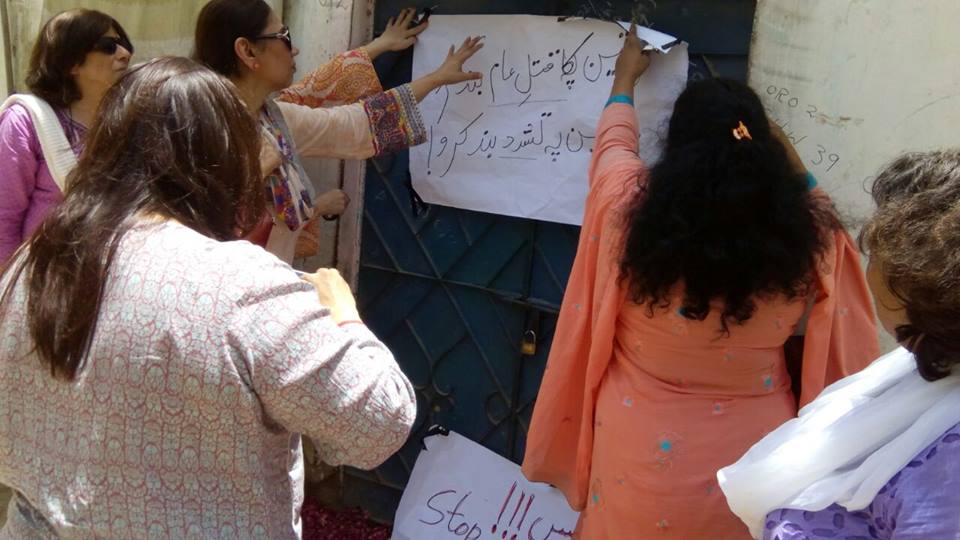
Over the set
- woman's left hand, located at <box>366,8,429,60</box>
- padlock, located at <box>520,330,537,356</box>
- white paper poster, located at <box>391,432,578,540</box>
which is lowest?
white paper poster, located at <box>391,432,578,540</box>

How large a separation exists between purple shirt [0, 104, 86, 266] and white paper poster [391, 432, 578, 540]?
148 centimetres

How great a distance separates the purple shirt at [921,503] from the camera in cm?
115

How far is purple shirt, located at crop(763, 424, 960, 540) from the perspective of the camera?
1.15 metres

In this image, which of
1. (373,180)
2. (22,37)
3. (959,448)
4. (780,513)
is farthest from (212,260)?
(22,37)

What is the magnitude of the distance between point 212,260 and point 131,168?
20 cm

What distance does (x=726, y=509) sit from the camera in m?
2.06

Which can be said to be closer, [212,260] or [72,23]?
[212,260]

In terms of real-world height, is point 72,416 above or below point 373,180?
above

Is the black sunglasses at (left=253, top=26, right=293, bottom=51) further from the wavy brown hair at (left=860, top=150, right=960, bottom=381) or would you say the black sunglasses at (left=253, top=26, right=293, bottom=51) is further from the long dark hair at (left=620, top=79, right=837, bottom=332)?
the wavy brown hair at (left=860, top=150, right=960, bottom=381)

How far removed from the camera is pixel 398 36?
3.02m

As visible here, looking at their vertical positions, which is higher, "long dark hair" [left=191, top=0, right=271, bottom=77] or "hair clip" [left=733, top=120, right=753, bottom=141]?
"hair clip" [left=733, top=120, right=753, bottom=141]

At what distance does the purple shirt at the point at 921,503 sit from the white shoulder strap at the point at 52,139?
220cm

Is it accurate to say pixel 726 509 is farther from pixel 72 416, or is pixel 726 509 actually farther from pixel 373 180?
pixel 373 180

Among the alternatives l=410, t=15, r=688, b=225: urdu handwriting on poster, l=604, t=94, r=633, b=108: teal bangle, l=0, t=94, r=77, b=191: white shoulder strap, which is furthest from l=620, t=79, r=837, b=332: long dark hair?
l=0, t=94, r=77, b=191: white shoulder strap
